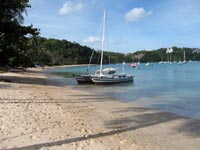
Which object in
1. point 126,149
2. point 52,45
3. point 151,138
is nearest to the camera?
point 126,149

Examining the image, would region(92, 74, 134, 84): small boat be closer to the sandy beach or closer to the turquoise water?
the turquoise water

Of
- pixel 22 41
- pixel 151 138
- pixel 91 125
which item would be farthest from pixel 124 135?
pixel 22 41

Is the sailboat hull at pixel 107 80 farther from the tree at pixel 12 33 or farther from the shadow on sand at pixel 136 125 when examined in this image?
the shadow on sand at pixel 136 125

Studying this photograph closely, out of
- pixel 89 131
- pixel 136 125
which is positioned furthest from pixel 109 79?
pixel 89 131

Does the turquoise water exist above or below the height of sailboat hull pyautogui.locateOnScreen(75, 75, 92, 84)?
below

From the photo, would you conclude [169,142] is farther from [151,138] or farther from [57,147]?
[57,147]

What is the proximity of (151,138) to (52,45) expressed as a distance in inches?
7517

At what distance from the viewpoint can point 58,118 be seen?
13.6 metres

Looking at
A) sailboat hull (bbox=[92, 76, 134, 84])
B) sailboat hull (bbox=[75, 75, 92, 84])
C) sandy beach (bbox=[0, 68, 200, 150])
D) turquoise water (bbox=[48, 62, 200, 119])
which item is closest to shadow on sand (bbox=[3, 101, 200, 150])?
sandy beach (bbox=[0, 68, 200, 150])

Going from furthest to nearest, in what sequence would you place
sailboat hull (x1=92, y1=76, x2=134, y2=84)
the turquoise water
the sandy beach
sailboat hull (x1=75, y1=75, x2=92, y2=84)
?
1. sailboat hull (x1=75, y1=75, x2=92, y2=84)
2. sailboat hull (x1=92, y1=76, x2=134, y2=84)
3. the turquoise water
4. the sandy beach

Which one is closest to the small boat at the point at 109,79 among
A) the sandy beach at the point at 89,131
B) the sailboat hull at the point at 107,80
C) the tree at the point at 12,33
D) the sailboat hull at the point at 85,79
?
the sailboat hull at the point at 107,80

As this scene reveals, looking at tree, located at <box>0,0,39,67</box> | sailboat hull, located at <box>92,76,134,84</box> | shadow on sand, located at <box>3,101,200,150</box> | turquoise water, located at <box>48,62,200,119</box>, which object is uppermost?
tree, located at <box>0,0,39,67</box>

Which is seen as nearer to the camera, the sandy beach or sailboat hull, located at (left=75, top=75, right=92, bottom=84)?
the sandy beach

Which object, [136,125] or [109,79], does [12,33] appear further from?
[136,125]
